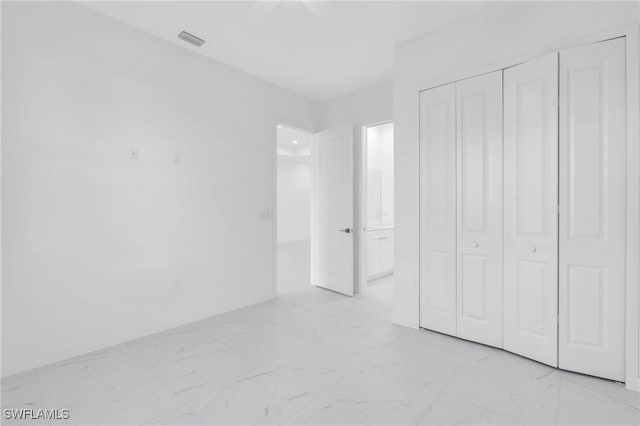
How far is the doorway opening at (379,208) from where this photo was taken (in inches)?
195

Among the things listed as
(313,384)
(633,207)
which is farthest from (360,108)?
(313,384)

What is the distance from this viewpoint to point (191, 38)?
291 centimetres

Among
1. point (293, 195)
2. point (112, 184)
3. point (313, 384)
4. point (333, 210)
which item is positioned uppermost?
point (293, 195)

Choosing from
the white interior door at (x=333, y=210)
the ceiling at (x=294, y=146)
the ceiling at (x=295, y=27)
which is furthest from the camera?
the ceiling at (x=294, y=146)

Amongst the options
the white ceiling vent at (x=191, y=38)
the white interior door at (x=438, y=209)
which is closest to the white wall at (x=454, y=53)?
the white interior door at (x=438, y=209)

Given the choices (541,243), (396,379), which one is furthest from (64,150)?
(541,243)

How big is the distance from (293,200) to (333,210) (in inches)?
245

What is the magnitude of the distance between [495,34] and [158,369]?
3.83 meters

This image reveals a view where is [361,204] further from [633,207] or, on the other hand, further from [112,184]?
[112,184]

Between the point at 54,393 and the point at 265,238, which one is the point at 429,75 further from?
the point at 54,393

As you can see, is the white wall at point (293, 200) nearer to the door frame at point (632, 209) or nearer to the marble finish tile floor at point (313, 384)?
the marble finish tile floor at point (313, 384)

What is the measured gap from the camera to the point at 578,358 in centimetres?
214

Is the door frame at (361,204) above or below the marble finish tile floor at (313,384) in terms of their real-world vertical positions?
above

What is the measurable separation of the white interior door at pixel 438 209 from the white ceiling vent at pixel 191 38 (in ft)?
7.45
